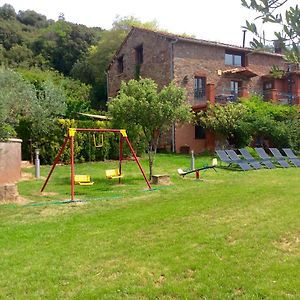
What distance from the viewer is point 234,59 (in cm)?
3262

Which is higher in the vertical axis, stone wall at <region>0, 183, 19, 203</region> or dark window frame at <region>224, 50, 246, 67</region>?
dark window frame at <region>224, 50, 246, 67</region>

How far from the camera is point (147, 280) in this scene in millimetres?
5199

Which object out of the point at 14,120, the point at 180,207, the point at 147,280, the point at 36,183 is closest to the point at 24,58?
the point at 14,120

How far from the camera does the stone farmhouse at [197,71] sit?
2823 cm

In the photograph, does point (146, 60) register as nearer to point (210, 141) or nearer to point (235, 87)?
point (235, 87)

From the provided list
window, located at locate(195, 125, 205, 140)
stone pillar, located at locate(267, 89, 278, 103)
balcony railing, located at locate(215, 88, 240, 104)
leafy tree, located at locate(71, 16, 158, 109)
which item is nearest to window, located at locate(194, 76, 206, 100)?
balcony railing, located at locate(215, 88, 240, 104)

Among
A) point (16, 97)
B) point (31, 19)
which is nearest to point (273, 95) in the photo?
point (16, 97)

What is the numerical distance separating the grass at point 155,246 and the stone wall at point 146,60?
18.8m

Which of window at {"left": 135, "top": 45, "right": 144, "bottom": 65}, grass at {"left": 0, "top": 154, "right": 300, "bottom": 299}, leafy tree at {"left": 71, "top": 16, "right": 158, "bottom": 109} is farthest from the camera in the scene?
leafy tree at {"left": 71, "top": 16, "right": 158, "bottom": 109}

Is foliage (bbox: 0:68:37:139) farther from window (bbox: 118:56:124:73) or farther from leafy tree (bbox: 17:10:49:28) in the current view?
leafy tree (bbox: 17:10:49:28)

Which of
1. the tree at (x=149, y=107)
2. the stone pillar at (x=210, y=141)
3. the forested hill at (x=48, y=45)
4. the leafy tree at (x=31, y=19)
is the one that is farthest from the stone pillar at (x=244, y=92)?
the leafy tree at (x=31, y=19)

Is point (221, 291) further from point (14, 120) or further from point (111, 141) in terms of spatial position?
point (111, 141)

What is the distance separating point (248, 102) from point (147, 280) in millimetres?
24216

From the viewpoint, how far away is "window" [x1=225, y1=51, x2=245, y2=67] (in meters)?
32.1
